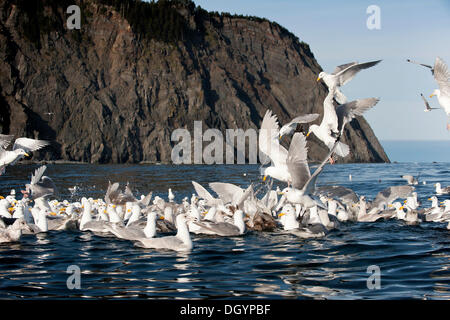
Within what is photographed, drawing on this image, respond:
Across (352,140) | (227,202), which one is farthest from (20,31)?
(227,202)

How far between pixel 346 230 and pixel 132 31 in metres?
85.1

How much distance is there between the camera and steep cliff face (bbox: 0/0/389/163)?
8150 cm

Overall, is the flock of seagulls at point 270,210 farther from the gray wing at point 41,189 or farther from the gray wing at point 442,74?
the gray wing at point 41,189

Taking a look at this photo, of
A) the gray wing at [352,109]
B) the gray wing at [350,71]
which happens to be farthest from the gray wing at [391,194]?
the gray wing at [350,71]

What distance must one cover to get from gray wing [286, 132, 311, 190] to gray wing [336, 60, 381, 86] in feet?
11.9

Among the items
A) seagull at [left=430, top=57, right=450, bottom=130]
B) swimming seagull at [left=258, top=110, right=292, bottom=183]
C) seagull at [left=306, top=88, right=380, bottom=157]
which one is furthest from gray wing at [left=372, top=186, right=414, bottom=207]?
swimming seagull at [left=258, top=110, right=292, bottom=183]

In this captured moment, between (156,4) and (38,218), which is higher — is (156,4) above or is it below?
above

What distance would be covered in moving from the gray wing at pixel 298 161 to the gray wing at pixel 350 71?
143 inches

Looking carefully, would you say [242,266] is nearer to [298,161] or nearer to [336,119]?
[298,161]

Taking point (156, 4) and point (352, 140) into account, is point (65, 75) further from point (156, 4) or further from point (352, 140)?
point (352, 140)

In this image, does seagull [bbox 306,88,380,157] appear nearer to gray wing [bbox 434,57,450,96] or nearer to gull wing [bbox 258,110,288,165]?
gull wing [bbox 258,110,288,165]

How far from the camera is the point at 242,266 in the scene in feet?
30.5

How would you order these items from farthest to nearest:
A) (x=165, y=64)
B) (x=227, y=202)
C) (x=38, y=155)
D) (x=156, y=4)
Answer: (x=156, y=4) < (x=165, y=64) < (x=38, y=155) < (x=227, y=202)

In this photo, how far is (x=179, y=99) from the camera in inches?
3524
